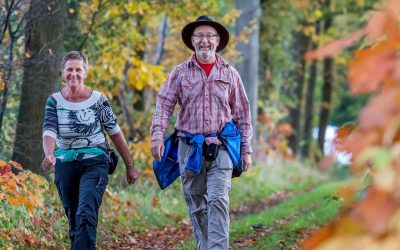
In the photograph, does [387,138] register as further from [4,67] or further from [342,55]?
[342,55]

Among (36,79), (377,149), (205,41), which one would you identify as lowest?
(377,149)

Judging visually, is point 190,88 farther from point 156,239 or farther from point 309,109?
point 309,109

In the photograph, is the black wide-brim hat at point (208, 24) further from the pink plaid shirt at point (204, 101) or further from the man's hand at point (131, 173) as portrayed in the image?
the man's hand at point (131, 173)

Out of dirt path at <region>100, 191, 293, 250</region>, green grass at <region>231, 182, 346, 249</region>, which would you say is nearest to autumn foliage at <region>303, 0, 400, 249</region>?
green grass at <region>231, 182, 346, 249</region>

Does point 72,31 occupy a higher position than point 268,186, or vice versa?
point 72,31

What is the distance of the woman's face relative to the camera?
6715 mm

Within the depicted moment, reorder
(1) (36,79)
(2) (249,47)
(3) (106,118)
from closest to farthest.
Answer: (3) (106,118), (1) (36,79), (2) (249,47)

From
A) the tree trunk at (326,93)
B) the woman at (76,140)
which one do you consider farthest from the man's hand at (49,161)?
the tree trunk at (326,93)

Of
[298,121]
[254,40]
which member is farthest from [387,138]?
[298,121]

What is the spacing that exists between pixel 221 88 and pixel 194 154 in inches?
26.2

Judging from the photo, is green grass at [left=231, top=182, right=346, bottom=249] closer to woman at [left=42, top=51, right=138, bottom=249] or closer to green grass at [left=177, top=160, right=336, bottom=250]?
green grass at [left=177, top=160, right=336, bottom=250]

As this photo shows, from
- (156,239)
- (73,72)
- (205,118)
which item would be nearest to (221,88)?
(205,118)

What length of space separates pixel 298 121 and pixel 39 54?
21.1m

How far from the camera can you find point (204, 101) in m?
6.94
